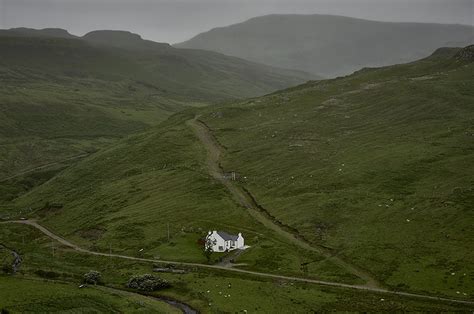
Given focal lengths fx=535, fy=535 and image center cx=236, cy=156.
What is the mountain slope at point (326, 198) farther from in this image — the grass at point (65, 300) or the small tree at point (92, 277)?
the grass at point (65, 300)

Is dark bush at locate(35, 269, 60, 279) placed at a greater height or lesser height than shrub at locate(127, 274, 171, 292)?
greater

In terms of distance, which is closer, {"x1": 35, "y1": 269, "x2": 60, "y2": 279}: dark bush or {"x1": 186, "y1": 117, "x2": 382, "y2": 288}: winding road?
{"x1": 186, "y1": 117, "x2": 382, "y2": 288}: winding road

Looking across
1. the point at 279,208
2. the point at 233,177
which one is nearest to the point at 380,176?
the point at 279,208

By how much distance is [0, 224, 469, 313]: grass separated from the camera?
269ft

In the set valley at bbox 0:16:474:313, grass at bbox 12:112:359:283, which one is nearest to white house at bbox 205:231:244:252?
valley at bbox 0:16:474:313

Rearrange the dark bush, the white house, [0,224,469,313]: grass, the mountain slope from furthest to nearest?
the white house → the dark bush → the mountain slope → [0,224,469,313]: grass

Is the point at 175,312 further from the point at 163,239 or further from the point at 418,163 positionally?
the point at 418,163

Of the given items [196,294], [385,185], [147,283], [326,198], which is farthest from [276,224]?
[147,283]

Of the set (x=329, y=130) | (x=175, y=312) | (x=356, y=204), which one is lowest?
(x=175, y=312)

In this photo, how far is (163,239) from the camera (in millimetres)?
122562

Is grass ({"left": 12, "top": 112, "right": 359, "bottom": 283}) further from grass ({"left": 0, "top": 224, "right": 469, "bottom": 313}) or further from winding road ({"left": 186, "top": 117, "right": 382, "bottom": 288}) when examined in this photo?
grass ({"left": 0, "top": 224, "right": 469, "bottom": 313})

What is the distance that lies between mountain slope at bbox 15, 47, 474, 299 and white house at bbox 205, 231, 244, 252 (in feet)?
12.5

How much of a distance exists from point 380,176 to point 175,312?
237 ft

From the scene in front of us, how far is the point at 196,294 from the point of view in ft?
300
